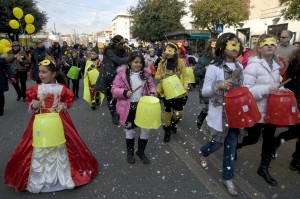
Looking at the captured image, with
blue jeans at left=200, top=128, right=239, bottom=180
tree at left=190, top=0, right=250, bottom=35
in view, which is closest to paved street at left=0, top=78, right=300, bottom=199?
blue jeans at left=200, top=128, right=239, bottom=180

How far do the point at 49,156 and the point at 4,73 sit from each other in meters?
5.14

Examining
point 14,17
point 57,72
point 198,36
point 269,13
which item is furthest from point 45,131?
point 269,13

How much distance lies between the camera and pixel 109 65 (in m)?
5.87

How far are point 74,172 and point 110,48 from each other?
308 cm

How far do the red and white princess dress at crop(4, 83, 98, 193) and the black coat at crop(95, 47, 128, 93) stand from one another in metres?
2.32

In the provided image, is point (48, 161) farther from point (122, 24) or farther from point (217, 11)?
point (122, 24)

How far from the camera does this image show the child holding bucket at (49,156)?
3.09 metres

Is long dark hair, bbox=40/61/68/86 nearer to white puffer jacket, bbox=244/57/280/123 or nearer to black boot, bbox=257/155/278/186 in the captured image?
white puffer jacket, bbox=244/57/280/123

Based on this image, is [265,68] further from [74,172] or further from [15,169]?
[15,169]

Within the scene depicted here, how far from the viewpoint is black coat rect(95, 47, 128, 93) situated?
557 centimetres

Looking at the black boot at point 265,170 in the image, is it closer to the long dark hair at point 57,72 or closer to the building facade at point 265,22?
the long dark hair at point 57,72

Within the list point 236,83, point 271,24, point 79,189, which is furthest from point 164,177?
point 271,24

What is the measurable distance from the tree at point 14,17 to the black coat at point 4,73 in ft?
66.0

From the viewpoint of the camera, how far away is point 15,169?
3.15 meters
